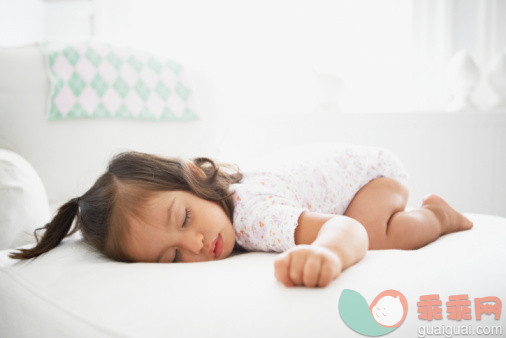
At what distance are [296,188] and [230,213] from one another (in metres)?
0.18

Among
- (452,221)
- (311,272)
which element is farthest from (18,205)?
(452,221)

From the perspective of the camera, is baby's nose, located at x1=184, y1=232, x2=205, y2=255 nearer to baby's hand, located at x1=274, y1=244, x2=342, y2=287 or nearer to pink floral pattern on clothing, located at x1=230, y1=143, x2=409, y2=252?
pink floral pattern on clothing, located at x1=230, y1=143, x2=409, y2=252

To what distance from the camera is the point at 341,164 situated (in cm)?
113

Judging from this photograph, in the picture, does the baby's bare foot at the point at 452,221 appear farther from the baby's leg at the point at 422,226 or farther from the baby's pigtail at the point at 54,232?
the baby's pigtail at the point at 54,232

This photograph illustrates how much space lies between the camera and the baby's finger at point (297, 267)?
21.3 inches

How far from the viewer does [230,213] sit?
3.14 feet

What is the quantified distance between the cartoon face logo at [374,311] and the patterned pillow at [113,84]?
4.01 ft

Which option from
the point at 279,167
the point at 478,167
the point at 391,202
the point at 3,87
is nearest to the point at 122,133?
the point at 3,87

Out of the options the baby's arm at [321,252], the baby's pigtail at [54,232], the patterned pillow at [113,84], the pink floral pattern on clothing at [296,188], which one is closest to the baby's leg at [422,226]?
the pink floral pattern on clothing at [296,188]

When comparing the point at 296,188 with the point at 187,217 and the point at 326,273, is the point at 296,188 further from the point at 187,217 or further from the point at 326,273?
the point at 326,273

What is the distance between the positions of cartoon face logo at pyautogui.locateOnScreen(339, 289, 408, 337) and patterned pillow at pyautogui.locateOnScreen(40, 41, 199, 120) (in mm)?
1223

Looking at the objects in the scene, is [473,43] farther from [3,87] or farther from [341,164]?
[3,87]

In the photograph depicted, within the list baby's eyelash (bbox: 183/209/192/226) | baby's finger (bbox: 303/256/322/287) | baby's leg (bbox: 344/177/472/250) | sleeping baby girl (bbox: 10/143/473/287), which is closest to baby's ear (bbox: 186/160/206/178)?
sleeping baby girl (bbox: 10/143/473/287)

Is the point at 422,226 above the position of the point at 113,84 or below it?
below
